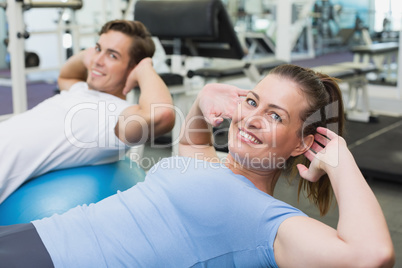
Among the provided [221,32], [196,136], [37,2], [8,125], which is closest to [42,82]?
[37,2]

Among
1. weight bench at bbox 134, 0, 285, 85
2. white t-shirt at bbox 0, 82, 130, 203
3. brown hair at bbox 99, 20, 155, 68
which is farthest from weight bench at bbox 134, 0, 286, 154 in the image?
white t-shirt at bbox 0, 82, 130, 203

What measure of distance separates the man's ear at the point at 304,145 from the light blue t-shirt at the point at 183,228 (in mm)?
157

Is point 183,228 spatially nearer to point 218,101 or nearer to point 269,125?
point 269,125

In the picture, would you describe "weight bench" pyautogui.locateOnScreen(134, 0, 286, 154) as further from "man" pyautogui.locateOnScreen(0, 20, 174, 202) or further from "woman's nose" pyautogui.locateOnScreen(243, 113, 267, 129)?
"woman's nose" pyautogui.locateOnScreen(243, 113, 267, 129)

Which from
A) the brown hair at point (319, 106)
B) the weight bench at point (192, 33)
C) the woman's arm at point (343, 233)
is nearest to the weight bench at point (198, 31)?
the weight bench at point (192, 33)

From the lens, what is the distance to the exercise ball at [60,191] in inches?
65.8

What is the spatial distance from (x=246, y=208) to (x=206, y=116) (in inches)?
16.9

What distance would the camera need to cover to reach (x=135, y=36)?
2.14 meters

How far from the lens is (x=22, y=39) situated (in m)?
3.09

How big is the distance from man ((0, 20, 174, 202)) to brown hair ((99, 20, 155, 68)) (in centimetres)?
8

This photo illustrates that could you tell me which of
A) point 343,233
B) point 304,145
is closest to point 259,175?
point 304,145

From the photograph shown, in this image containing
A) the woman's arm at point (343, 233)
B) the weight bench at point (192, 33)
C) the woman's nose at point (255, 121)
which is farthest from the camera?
the weight bench at point (192, 33)

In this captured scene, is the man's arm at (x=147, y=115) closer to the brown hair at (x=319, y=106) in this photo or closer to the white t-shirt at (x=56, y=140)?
the white t-shirt at (x=56, y=140)

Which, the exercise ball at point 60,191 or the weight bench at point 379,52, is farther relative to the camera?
the weight bench at point 379,52
